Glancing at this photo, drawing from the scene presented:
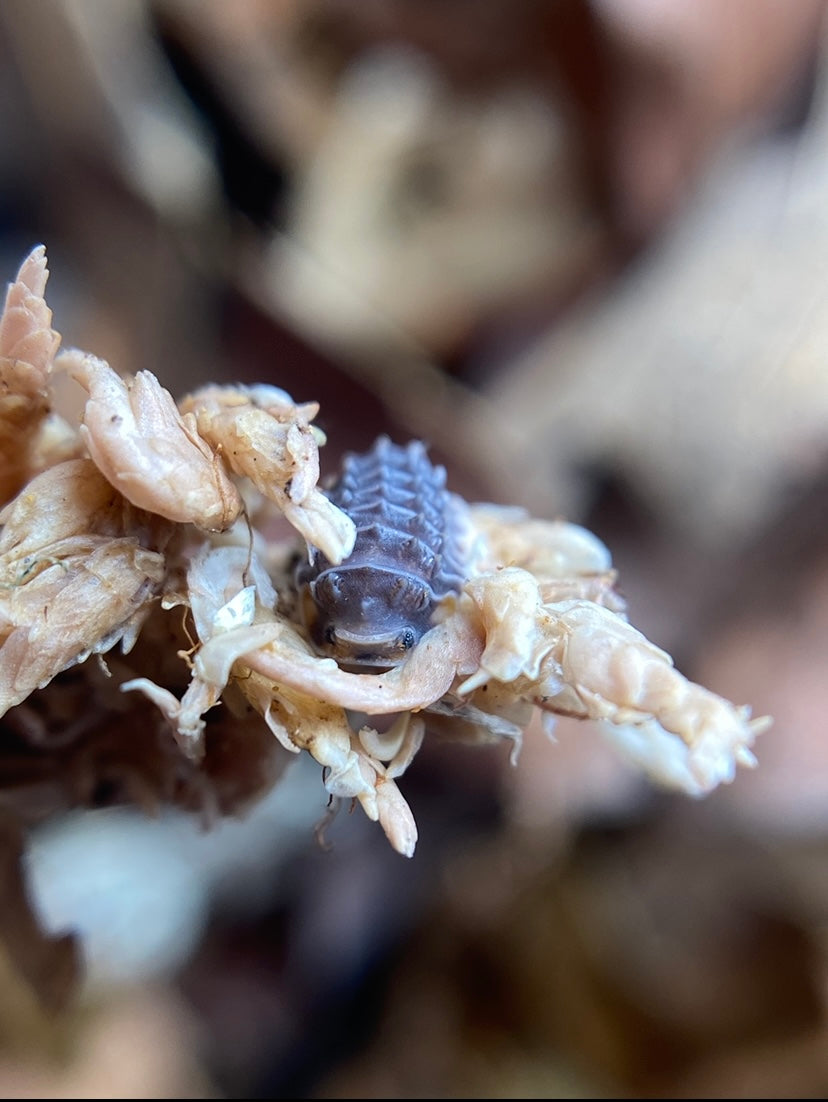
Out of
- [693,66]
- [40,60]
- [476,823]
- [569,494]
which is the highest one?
[693,66]

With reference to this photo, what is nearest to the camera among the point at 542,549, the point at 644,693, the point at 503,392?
the point at 644,693

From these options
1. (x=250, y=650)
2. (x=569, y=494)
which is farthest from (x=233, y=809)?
(x=569, y=494)

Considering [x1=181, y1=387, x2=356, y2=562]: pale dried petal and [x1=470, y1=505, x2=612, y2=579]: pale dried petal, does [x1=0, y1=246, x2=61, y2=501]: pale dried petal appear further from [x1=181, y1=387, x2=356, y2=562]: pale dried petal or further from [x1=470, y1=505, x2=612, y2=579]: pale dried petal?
[x1=470, y1=505, x2=612, y2=579]: pale dried petal

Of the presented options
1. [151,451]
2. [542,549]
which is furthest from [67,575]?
[542,549]

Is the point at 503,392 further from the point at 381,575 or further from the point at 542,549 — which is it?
the point at 381,575

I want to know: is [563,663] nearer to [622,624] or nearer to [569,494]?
[622,624]

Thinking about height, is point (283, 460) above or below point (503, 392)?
above

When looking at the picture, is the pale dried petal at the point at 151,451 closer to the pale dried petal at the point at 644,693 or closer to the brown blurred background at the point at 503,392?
the pale dried petal at the point at 644,693
